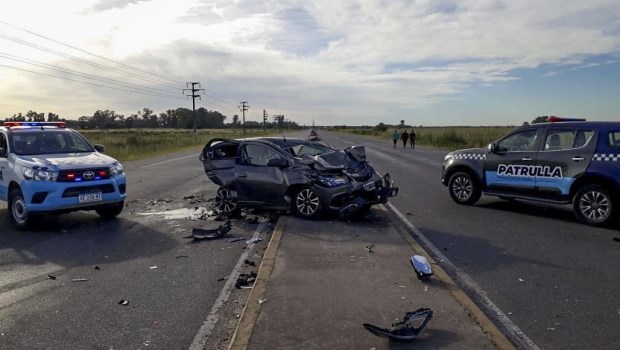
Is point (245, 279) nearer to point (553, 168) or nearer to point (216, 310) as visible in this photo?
point (216, 310)

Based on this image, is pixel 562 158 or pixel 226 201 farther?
pixel 226 201

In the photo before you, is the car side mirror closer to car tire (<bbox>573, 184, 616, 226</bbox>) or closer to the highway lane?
the highway lane

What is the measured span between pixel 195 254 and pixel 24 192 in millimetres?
3548

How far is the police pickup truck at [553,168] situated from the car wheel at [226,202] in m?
5.08

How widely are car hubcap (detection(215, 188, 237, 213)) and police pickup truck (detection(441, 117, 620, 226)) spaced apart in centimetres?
509

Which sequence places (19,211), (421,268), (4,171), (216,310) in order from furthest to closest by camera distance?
(4,171), (19,211), (421,268), (216,310)

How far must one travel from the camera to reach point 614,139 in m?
9.03

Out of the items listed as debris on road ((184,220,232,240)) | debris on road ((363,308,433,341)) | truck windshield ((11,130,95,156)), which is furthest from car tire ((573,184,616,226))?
truck windshield ((11,130,95,156))

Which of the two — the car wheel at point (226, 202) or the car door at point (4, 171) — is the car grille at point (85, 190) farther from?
the car wheel at point (226, 202)

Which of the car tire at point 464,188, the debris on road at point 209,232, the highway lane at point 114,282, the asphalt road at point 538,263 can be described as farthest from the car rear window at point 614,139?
the debris on road at point 209,232

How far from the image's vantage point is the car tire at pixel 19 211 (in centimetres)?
861

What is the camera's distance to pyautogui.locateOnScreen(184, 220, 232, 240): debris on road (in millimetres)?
8065

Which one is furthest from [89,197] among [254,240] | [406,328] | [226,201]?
[406,328]

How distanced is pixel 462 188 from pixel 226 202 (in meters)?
5.28
